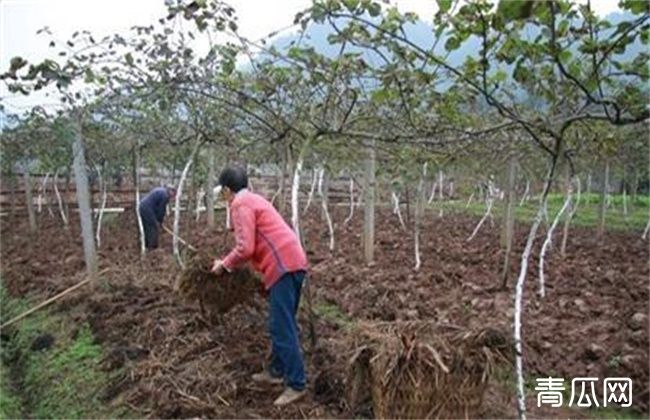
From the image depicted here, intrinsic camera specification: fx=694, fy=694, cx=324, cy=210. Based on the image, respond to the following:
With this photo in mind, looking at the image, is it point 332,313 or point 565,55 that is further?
point 332,313

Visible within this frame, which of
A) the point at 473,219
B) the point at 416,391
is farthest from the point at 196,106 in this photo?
the point at 473,219

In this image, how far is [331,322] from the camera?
261 inches

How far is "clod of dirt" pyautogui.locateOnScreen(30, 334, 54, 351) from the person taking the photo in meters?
7.04

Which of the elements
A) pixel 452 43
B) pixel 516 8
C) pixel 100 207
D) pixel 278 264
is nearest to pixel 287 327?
pixel 278 264

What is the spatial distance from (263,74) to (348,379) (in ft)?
7.34

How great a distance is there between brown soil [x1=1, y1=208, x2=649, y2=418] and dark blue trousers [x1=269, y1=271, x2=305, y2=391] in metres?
0.21

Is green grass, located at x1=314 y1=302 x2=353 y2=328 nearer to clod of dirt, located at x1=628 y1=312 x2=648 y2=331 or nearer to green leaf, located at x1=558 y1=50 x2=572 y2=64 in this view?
clod of dirt, located at x1=628 y1=312 x2=648 y2=331

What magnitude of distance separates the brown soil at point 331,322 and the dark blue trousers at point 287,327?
0.70ft

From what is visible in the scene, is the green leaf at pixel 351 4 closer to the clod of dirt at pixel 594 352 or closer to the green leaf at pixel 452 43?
the green leaf at pixel 452 43

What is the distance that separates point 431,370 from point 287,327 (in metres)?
1.34

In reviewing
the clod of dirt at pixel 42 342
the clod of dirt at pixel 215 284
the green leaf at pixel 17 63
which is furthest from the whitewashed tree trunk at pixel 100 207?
the green leaf at pixel 17 63

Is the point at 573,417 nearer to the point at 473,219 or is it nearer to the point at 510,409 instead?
the point at 510,409

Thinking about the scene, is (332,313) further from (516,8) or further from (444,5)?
(516,8)

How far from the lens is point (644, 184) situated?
106ft
